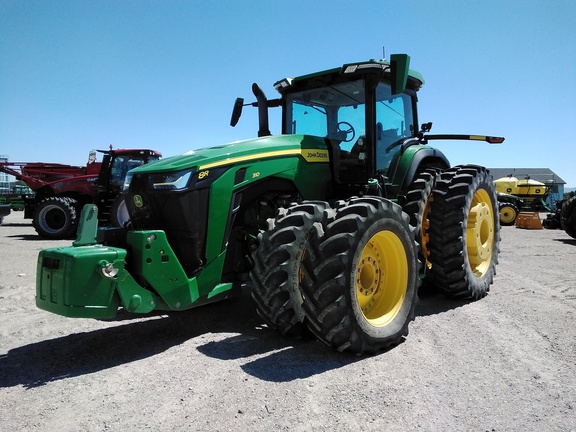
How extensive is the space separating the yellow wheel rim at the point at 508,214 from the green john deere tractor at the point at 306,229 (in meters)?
15.8

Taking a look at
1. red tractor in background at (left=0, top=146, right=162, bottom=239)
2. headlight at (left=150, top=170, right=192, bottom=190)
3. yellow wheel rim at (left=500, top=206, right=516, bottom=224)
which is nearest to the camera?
headlight at (left=150, top=170, right=192, bottom=190)

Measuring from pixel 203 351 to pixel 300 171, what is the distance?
1888 millimetres

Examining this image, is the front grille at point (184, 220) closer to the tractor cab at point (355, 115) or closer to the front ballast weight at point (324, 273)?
the front ballast weight at point (324, 273)

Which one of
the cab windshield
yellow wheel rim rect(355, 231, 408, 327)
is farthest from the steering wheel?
yellow wheel rim rect(355, 231, 408, 327)

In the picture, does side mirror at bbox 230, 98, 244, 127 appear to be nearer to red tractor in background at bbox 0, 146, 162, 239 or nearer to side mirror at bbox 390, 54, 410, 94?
side mirror at bbox 390, 54, 410, 94

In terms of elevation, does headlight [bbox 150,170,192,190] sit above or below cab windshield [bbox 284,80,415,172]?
below

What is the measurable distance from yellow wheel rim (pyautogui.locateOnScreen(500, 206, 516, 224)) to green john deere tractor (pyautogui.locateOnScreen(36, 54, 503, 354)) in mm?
15814

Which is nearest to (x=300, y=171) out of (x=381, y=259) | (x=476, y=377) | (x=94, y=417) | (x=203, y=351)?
(x=381, y=259)

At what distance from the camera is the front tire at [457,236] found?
486 cm

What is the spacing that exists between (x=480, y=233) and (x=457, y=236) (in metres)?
1.08

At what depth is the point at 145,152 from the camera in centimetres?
1244

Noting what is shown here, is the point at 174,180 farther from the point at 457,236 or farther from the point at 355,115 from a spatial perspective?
the point at 457,236

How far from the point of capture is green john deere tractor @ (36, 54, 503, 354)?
3.22 metres

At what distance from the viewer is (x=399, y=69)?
3.95m
